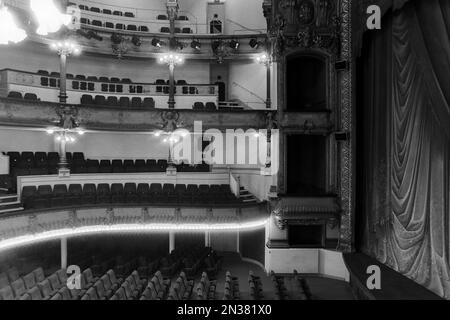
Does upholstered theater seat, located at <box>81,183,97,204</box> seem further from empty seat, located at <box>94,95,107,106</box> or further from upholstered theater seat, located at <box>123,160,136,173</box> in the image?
empty seat, located at <box>94,95,107,106</box>

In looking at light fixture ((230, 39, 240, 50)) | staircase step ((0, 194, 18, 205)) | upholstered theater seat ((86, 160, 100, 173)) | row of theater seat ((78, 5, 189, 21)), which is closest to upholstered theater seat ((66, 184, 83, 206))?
upholstered theater seat ((86, 160, 100, 173))

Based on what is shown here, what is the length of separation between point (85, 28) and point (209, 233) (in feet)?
37.2

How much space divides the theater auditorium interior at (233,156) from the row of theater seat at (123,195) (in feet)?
0.28

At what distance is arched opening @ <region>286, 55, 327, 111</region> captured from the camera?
14.7m

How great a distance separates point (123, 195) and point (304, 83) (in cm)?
872

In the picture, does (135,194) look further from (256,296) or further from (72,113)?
(256,296)

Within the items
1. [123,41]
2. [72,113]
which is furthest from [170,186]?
[123,41]

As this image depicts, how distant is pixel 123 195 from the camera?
15836mm

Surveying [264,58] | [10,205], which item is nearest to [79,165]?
[10,205]

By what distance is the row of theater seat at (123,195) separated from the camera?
1393cm

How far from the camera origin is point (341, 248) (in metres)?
13.0

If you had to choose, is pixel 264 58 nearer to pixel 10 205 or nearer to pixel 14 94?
pixel 14 94

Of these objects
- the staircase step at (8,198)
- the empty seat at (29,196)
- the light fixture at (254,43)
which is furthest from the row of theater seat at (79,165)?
the light fixture at (254,43)

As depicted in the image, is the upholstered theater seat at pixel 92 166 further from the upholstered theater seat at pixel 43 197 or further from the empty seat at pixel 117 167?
the upholstered theater seat at pixel 43 197
